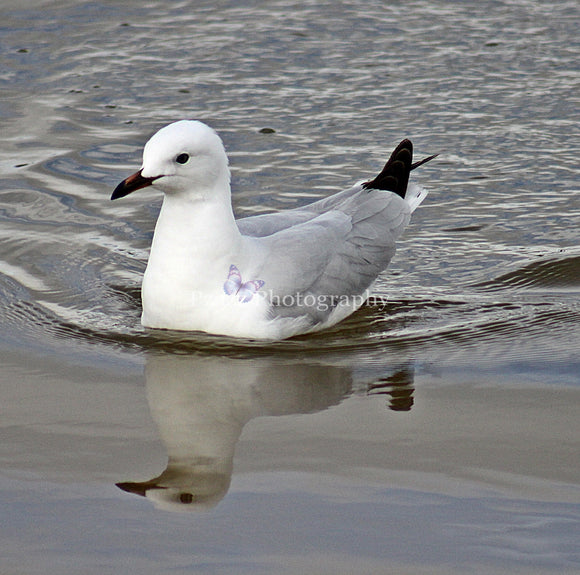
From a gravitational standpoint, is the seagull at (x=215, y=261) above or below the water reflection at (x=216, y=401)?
above

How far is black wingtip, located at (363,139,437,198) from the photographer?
20.9ft

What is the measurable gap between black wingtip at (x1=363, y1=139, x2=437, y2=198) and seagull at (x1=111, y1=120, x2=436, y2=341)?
2.87ft

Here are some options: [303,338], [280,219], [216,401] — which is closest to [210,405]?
[216,401]

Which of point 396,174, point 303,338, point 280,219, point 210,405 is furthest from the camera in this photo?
point 396,174

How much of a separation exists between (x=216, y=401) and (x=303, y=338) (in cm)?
91

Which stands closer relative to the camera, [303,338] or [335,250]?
[303,338]

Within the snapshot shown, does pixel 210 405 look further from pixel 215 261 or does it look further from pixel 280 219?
pixel 280 219

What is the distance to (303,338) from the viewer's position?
17.7 ft

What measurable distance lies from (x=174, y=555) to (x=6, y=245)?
11.4 ft

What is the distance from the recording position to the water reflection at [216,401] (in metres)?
3.87

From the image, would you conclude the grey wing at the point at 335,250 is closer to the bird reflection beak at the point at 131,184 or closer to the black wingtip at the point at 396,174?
the black wingtip at the point at 396,174

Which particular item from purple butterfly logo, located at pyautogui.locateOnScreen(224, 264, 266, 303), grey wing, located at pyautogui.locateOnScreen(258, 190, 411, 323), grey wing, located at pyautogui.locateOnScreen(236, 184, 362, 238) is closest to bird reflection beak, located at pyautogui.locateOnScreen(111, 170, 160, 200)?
purple butterfly logo, located at pyautogui.locateOnScreen(224, 264, 266, 303)

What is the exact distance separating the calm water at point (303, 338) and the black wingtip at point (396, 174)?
42 centimetres

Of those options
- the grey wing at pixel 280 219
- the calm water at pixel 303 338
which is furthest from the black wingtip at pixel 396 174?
the calm water at pixel 303 338
